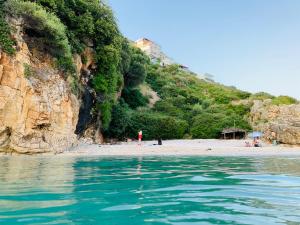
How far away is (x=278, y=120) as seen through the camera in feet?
110

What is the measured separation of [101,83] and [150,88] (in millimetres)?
31793

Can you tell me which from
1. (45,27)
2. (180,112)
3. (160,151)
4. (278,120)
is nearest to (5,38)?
(45,27)

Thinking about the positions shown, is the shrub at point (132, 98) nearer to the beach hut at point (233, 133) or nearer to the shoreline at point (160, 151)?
the beach hut at point (233, 133)

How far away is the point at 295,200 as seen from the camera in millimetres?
5117

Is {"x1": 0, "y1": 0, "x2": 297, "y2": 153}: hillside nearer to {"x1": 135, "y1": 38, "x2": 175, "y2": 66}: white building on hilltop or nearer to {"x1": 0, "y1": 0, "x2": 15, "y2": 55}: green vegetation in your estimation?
{"x1": 0, "y1": 0, "x2": 15, "y2": 55}: green vegetation

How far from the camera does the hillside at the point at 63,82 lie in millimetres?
18234

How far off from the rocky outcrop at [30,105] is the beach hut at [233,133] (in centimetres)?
2451

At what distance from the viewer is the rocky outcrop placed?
17.9m

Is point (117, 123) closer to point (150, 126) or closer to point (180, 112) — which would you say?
point (150, 126)

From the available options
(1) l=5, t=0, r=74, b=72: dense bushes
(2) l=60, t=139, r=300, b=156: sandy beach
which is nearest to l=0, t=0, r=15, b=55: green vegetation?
(1) l=5, t=0, r=74, b=72: dense bushes

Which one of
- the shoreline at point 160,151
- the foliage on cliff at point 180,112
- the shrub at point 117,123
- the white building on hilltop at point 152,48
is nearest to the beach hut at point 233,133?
the foliage on cliff at point 180,112

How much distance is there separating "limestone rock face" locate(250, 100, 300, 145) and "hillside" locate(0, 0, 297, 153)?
5071 mm

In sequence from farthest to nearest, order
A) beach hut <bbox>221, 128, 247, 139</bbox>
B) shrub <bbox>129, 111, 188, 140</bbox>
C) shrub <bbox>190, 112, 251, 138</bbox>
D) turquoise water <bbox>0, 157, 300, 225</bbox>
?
1. shrub <bbox>190, 112, 251, 138</bbox>
2. beach hut <bbox>221, 128, 247, 139</bbox>
3. shrub <bbox>129, 111, 188, 140</bbox>
4. turquoise water <bbox>0, 157, 300, 225</bbox>

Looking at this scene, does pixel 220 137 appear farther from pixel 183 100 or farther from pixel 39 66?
pixel 39 66
